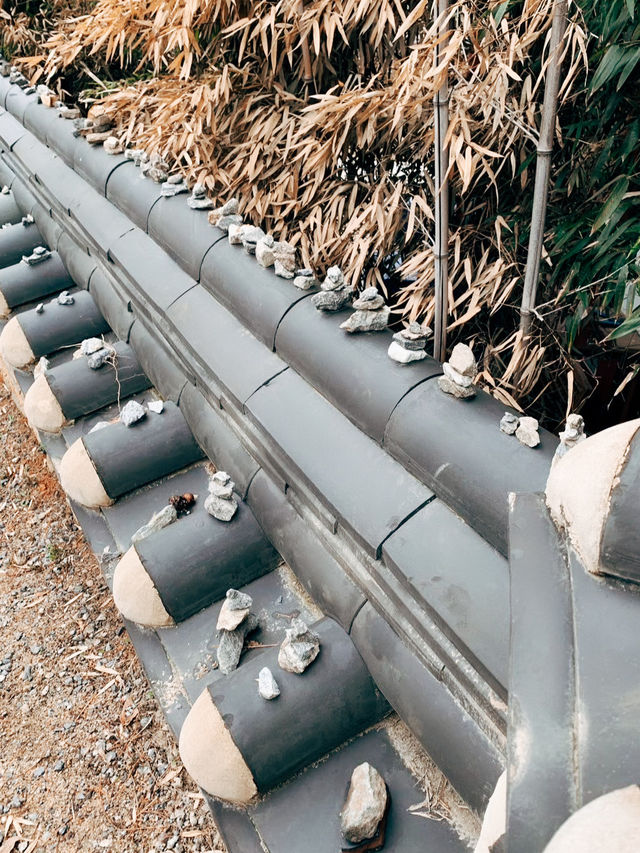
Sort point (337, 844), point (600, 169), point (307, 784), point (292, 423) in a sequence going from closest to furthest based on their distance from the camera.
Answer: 1. point (337, 844)
2. point (307, 784)
3. point (292, 423)
4. point (600, 169)

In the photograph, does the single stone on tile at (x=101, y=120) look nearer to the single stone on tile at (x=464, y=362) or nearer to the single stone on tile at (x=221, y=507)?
the single stone on tile at (x=221, y=507)

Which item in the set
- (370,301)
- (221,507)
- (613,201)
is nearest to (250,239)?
(370,301)

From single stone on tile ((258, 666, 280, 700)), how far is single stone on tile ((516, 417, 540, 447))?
0.79 m

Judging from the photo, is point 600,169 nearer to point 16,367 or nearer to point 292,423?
point 292,423

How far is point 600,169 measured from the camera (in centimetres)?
218

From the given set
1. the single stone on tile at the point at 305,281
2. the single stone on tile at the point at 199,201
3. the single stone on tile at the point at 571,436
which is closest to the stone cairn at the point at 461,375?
the single stone on tile at the point at 571,436

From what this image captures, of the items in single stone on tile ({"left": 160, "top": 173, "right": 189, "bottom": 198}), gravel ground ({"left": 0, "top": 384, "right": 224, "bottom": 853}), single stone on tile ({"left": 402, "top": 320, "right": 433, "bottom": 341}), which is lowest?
gravel ground ({"left": 0, "top": 384, "right": 224, "bottom": 853})

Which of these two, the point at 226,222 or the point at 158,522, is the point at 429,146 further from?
the point at 158,522

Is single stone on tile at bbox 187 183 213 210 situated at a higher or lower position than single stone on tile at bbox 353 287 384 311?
higher

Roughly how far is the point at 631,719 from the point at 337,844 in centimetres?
91

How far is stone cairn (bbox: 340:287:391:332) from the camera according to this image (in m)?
1.92

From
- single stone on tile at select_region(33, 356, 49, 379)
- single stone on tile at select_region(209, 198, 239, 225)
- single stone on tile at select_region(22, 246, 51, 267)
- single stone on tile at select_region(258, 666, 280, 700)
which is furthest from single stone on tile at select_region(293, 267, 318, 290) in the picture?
single stone on tile at select_region(22, 246, 51, 267)

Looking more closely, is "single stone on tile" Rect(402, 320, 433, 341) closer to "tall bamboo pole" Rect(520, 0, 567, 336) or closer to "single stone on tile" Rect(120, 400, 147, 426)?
"tall bamboo pole" Rect(520, 0, 567, 336)

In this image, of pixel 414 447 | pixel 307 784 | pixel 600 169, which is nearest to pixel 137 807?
pixel 307 784
